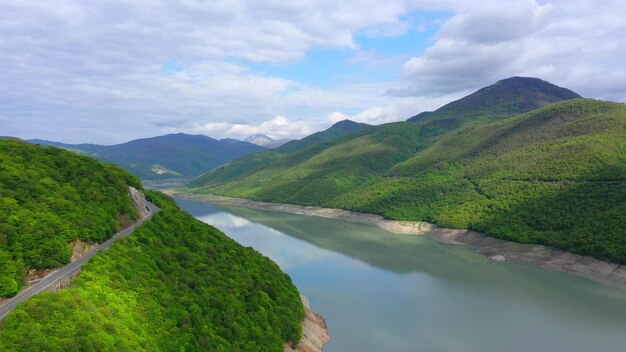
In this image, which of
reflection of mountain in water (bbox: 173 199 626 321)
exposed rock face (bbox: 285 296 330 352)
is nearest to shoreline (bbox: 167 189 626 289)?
reflection of mountain in water (bbox: 173 199 626 321)

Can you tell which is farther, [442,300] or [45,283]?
[442,300]

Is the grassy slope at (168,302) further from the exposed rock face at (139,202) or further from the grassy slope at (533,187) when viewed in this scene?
the grassy slope at (533,187)

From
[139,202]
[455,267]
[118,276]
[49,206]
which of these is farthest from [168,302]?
[455,267]

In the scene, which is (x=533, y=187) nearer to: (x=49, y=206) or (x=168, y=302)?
(x=168, y=302)

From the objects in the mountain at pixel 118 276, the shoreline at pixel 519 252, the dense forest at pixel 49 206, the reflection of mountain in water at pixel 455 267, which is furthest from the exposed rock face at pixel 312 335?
the shoreline at pixel 519 252

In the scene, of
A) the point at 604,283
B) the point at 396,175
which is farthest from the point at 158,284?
the point at 396,175

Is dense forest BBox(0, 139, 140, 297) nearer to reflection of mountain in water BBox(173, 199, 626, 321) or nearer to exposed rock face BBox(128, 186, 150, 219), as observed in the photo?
exposed rock face BBox(128, 186, 150, 219)
